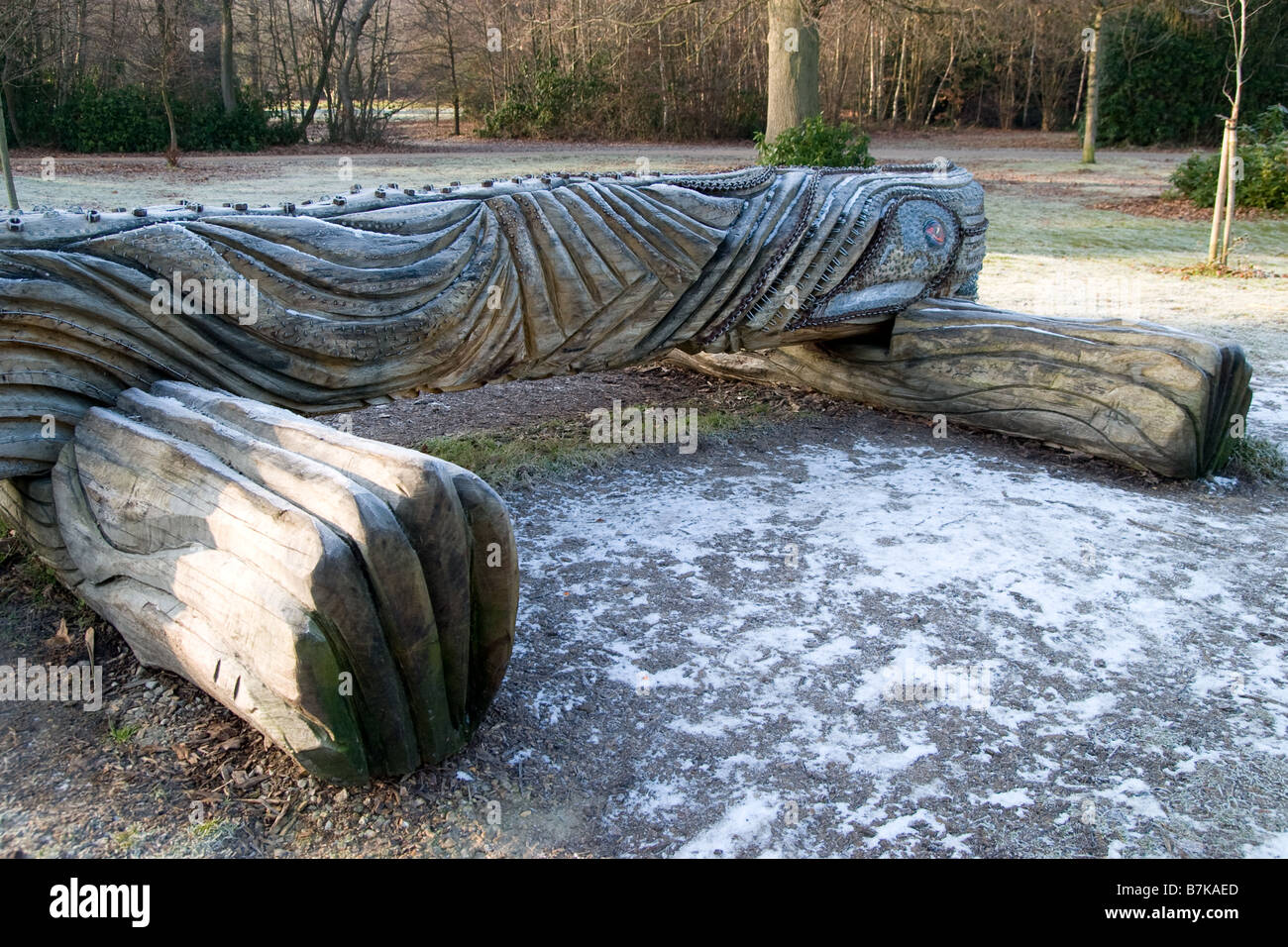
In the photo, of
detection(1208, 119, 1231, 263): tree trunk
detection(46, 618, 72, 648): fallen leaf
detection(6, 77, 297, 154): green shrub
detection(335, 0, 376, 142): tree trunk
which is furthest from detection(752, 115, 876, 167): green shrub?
detection(335, 0, 376, 142): tree trunk

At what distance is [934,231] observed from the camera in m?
5.02

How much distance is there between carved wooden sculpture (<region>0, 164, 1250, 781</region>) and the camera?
2344mm

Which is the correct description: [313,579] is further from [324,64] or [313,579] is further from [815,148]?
[324,64]

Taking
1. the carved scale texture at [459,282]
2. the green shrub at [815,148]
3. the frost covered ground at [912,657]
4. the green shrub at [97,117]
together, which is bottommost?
the frost covered ground at [912,657]

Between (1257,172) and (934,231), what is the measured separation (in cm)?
962

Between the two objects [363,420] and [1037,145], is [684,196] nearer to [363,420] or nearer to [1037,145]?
[363,420]

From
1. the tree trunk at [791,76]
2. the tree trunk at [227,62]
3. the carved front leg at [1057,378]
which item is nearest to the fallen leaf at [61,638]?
the carved front leg at [1057,378]

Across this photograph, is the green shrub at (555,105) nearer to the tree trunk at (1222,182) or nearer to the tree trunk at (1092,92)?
the tree trunk at (1092,92)

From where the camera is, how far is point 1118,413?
14.4ft

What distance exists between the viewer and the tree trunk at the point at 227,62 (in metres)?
17.8

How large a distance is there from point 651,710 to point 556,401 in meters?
2.90

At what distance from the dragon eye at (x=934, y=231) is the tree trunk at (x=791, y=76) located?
7131mm

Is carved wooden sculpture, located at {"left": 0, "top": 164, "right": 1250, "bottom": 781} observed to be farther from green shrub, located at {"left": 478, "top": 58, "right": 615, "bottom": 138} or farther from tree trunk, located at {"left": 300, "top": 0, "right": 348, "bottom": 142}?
tree trunk, located at {"left": 300, "top": 0, "right": 348, "bottom": 142}

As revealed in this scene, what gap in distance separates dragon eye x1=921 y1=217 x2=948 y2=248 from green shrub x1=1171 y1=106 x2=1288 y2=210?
29.4 feet
